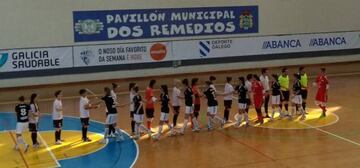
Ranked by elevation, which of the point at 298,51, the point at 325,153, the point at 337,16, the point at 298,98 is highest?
the point at 337,16

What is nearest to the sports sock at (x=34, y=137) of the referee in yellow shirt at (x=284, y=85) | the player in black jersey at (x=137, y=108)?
the player in black jersey at (x=137, y=108)

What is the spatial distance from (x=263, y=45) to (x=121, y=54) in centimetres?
747

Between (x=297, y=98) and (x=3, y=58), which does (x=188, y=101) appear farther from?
(x=3, y=58)

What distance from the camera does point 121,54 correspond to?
76.0 feet

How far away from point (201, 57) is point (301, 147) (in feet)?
39.0

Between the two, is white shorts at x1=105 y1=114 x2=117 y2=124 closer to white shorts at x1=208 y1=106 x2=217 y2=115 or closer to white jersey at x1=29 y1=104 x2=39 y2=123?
white jersey at x1=29 y1=104 x2=39 y2=123

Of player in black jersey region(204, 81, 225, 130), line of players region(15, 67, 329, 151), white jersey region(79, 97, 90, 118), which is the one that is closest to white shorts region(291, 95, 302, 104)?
line of players region(15, 67, 329, 151)

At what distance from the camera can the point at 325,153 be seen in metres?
12.6

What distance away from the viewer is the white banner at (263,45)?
79.5ft

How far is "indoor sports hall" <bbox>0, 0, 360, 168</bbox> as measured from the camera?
1303 cm

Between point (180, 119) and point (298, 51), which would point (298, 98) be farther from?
point (298, 51)

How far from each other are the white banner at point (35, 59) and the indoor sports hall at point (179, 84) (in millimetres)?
Answer: 44

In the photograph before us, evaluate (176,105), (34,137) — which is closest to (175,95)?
(176,105)

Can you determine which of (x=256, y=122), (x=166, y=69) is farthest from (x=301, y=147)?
(x=166, y=69)
